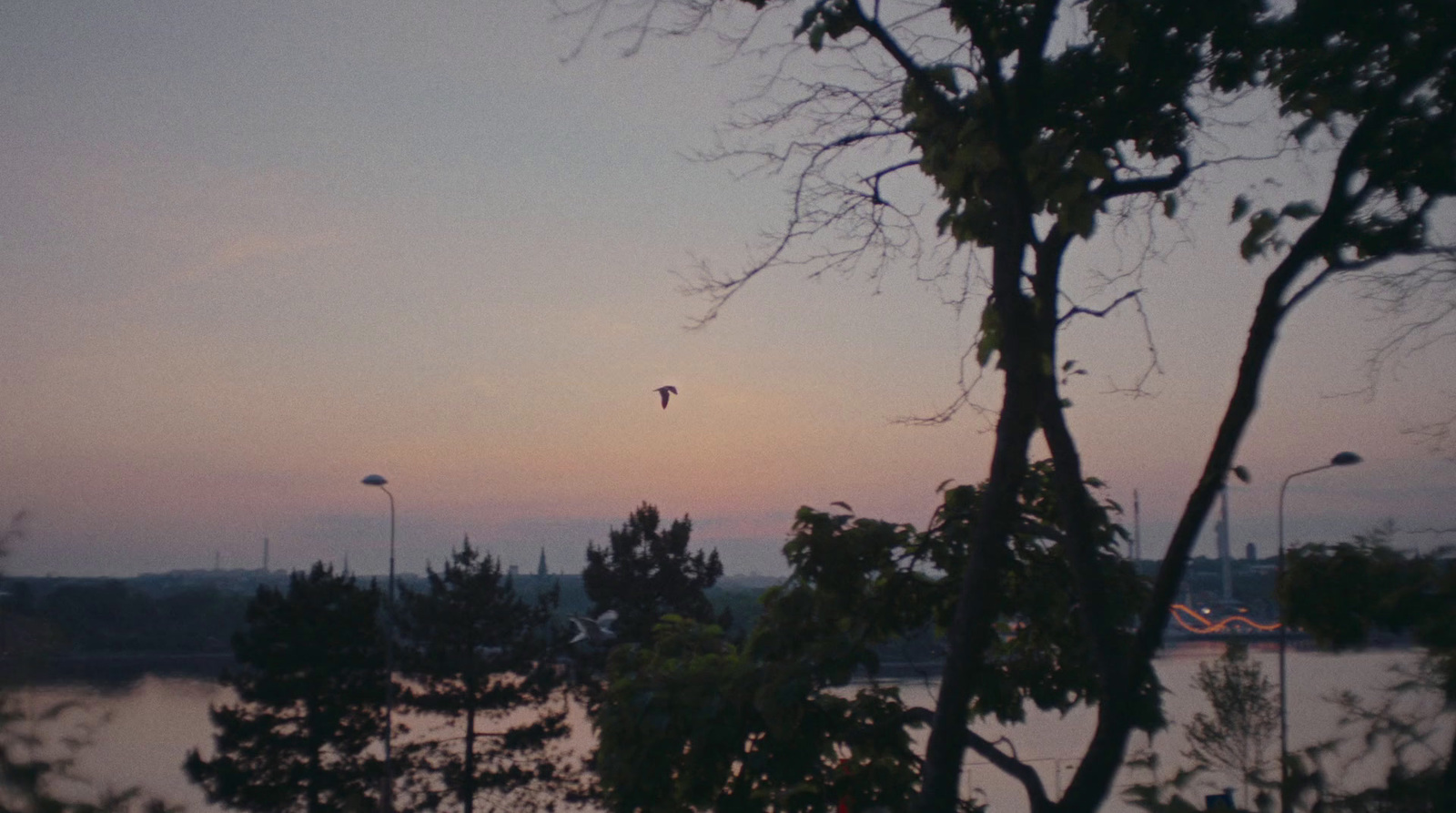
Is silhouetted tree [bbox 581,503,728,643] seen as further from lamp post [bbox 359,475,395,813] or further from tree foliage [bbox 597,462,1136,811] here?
tree foliage [bbox 597,462,1136,811]

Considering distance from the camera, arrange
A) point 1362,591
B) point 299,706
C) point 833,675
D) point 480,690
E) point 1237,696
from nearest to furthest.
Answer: point 1362,591, point 833,675, point 1237,696, point 299,706, point 480,690

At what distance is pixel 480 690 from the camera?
31109 millimetres

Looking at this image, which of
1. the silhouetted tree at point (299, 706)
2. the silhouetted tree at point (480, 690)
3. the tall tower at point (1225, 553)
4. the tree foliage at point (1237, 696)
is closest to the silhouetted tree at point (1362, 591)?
the tall tower at point (1225, 553)

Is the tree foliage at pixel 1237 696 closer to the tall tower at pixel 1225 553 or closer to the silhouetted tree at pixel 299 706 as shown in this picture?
the tall tower at pixel 1225 553

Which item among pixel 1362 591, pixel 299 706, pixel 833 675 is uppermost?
pixel 1362 591

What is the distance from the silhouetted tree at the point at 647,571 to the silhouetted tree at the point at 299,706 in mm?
6163

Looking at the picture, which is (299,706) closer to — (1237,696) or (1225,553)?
(1237,696)

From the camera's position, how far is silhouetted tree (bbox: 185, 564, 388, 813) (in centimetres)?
2752

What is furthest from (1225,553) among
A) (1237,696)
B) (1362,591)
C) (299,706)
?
(299,706)

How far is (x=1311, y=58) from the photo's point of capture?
4.66 metres

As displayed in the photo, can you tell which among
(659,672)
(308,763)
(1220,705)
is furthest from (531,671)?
(659,672)

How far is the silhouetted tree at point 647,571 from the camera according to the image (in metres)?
32.1

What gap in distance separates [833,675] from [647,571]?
27975 mm

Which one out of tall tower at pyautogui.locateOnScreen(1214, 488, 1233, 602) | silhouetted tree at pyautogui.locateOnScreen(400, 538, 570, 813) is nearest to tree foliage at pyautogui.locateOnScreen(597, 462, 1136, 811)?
tall tower at pyautogui.locateOnScreen(1214, 488, 1233, 602)
